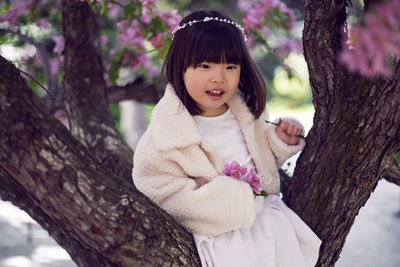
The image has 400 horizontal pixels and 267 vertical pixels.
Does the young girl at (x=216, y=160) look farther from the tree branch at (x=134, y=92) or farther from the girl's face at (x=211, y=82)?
the tree branch at (x=134, y=92)

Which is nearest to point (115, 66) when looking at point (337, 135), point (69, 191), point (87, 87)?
point (87, 87)

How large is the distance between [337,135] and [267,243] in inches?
17.5

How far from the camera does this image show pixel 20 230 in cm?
340

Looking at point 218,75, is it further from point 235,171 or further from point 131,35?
point 131,35

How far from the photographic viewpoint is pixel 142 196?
4.58ft

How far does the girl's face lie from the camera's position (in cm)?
173

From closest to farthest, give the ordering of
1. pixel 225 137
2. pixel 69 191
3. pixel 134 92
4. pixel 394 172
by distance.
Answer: pixel 69 191 < pixel 225 137 < pixel 394 172 < pixel 134 92

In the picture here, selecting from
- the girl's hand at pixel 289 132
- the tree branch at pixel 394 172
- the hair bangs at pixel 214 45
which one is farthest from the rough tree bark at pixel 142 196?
the tree branch at pixel 394 172

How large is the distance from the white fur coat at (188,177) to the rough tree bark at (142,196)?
0.09m

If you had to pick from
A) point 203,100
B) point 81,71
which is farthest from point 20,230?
point 203,100

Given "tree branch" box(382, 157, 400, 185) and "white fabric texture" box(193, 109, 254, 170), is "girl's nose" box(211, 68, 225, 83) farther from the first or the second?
"tree branch" box(382, 157, 400, 185)

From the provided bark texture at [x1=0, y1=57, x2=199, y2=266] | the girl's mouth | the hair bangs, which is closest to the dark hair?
the hair bangs

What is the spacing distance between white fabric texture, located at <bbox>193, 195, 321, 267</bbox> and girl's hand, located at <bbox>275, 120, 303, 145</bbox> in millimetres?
303

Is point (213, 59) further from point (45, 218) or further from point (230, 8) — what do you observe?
point (230, 8)
